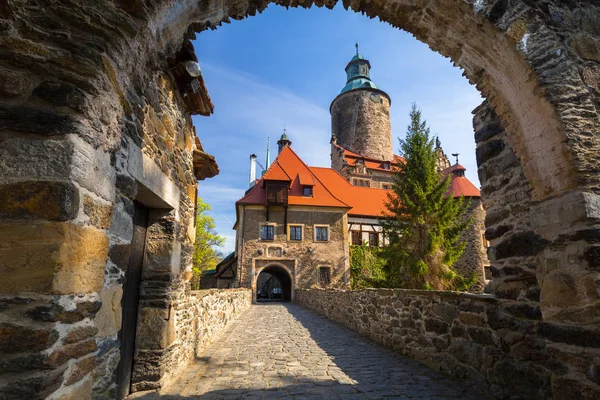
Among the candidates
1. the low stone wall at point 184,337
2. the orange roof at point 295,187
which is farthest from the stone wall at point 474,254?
the low stone wall at point 184,337

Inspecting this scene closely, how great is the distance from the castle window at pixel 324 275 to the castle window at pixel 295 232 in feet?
7.77

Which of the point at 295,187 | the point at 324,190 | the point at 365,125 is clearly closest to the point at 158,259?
the point at 295,187

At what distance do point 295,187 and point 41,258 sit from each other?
19611 millimetres

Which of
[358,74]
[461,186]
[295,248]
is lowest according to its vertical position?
[295,248]

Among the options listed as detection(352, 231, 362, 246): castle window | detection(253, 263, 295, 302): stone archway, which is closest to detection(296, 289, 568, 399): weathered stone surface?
detection(253, 263, 295, 302): stone archway

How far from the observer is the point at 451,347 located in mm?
4047

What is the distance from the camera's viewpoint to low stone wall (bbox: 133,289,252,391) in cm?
345

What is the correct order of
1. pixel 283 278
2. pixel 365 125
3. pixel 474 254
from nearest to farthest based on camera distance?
pixel 474 254 → pixel 283 278 → pixel 365 125

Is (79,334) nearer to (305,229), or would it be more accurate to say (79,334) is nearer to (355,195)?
(305,229)

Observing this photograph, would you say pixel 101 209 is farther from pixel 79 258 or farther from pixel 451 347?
pixel 451 347

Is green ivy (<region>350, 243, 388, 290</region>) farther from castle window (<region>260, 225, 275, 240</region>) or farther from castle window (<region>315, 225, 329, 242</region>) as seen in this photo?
castle window (<region>260, 225, 275, 240</region>)

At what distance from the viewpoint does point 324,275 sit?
1981cm

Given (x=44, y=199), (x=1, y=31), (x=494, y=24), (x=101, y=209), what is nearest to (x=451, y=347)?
(x=494, y=24)

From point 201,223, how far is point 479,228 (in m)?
20.1
